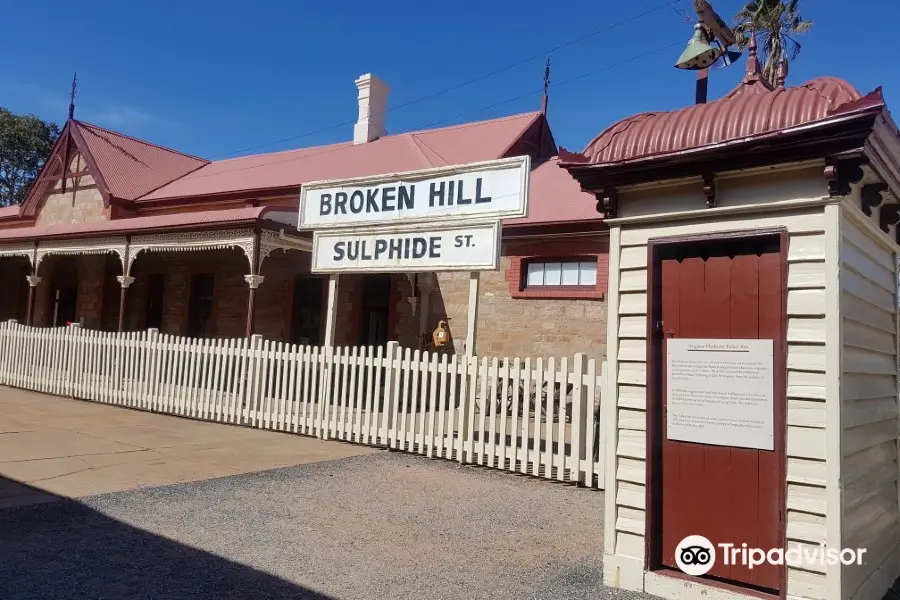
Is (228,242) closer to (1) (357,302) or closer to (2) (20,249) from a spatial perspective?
(1) (357,302)

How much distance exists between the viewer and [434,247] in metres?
8.70

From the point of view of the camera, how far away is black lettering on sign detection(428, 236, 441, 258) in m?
8.65

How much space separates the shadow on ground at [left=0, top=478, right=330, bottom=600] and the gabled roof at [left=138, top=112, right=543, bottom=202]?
11.4 meters

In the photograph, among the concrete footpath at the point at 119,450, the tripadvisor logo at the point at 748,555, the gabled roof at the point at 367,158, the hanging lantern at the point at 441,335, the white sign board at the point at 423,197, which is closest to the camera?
the tripadvisor logo at the point at 748,555

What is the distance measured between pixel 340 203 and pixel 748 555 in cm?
736

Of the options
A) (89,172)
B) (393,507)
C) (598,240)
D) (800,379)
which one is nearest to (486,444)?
(393,507)

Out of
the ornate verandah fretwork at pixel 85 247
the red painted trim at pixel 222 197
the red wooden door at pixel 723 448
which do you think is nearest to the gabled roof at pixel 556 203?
the red painted trim at pixel 222 197

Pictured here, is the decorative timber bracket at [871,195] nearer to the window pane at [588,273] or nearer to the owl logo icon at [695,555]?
the owl logo icon at [695,555]

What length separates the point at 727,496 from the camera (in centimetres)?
379

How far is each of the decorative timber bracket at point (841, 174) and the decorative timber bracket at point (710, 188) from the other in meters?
0.58

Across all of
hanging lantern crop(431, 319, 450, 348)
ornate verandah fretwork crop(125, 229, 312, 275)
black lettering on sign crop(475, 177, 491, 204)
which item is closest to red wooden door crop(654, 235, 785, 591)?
black lettering on sign crop(475, 177, 491, 204)

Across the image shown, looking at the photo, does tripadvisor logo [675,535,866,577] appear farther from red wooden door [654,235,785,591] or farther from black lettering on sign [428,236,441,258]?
black lettering on sign [428,236,441,258]

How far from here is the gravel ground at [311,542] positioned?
3.95 meters

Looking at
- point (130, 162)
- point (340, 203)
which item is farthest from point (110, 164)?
point (340, 203)
